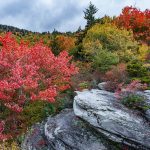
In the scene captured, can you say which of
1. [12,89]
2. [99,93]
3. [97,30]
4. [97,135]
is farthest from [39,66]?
[97,30]

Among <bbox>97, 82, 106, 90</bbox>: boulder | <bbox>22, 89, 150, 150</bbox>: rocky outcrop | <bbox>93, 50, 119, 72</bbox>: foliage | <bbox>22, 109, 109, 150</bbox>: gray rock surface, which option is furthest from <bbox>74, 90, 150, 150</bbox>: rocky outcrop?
<bbox>93, 50, 119, 72</bbox>: foliage

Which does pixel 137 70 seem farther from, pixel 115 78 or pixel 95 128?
pixel 95 128

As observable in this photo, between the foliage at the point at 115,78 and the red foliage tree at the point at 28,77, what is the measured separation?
2.84 m

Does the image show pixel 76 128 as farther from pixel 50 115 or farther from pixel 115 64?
pixel 115 64

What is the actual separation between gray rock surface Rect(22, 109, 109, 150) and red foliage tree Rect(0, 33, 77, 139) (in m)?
1.50

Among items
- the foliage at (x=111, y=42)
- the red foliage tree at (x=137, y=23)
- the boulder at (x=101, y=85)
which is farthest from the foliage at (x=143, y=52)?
the boulder at (x=101, y=85)

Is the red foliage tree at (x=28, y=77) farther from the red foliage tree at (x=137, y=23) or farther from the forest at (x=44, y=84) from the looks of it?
the red foliage tree at (x=137, y=23)

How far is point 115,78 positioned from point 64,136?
5.34 meters

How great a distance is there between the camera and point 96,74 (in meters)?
26.5

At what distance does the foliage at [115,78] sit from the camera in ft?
74.6

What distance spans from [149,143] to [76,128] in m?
3.96

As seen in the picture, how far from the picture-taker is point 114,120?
61.1 ft

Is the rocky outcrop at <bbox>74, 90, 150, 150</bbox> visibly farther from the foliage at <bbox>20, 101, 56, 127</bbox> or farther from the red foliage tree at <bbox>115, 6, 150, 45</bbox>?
the red foliage tree at <bbox>115, 6, 150, 45</bbox>

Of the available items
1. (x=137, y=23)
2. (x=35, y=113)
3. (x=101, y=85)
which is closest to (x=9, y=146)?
(x=35, y=113)
